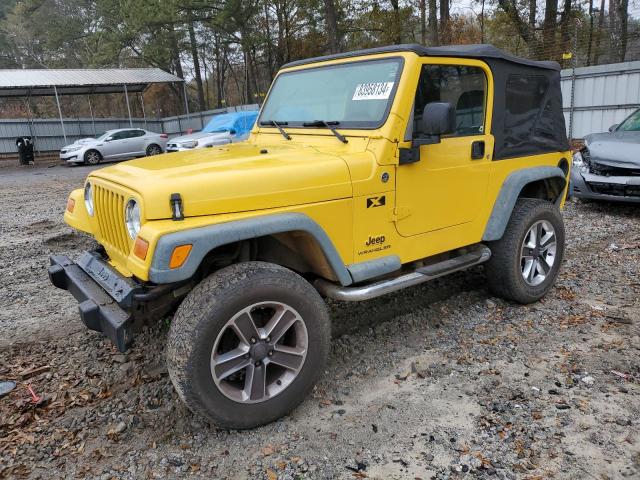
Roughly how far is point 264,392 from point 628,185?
20.7ft

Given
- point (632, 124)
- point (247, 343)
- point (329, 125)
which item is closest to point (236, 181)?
point (247, 343)

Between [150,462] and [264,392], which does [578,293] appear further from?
[150,462]

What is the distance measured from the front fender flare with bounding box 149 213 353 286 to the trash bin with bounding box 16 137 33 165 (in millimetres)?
22912

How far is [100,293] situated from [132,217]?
602mm

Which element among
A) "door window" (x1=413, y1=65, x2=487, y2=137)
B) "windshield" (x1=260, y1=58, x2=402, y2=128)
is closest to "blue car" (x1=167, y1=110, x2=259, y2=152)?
"windshield" (x1=260, y1=58, x2=402, y2=128)

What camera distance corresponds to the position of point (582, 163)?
7785mm

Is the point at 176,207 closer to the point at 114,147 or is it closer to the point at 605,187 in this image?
the point at 605,187

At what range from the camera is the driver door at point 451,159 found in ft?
11.5

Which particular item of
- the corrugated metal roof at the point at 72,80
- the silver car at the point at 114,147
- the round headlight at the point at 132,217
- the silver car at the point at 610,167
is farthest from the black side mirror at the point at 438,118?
the corrugated metal roof at the point at 72,80

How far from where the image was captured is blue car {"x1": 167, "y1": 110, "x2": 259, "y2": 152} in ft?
52.5

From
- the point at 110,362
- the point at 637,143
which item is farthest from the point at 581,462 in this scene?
the point at 637,143

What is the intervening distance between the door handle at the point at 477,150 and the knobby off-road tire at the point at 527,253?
0.75 meters

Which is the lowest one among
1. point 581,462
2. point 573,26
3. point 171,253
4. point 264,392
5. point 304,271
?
point 581,462

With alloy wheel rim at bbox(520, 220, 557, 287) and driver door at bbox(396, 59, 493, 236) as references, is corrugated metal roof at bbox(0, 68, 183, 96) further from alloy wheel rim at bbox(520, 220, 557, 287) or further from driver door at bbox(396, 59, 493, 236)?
alloy wheel rim at bbox(520, 220, 557, 287)
